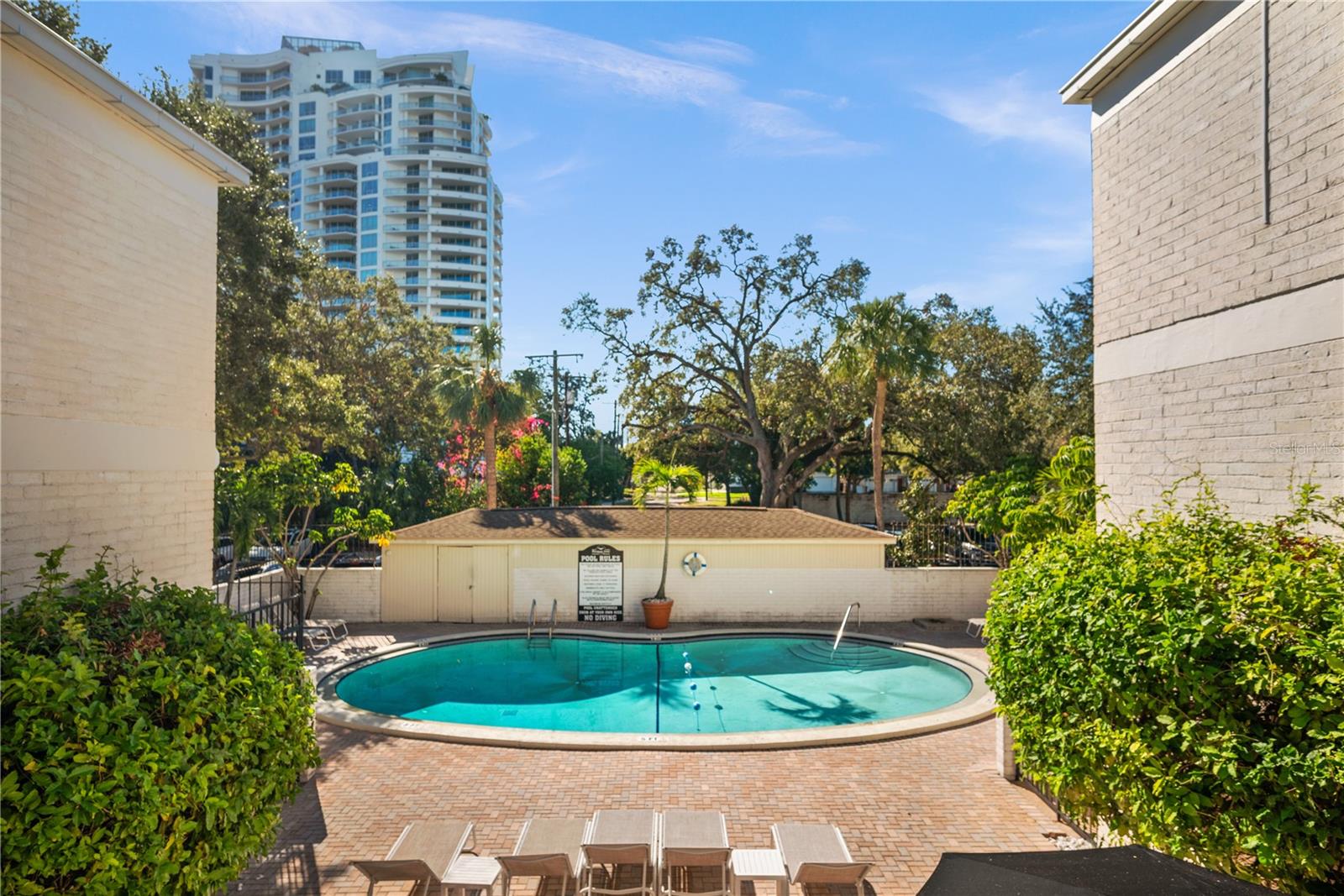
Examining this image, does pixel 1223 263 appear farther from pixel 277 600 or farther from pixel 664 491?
pixel 277 600

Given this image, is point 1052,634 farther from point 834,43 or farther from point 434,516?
point 434,516

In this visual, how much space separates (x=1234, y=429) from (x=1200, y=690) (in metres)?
3.36

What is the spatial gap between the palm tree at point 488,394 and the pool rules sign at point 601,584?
10.2 metres

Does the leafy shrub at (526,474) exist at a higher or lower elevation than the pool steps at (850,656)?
higher

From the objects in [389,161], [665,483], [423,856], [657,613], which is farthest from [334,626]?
[389,161]

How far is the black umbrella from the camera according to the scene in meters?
4.18

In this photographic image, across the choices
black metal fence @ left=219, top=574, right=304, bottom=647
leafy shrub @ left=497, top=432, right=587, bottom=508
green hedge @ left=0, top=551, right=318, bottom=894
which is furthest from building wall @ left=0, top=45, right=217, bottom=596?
leafy shrub @ left=497, top=432, right=587, bottom=508

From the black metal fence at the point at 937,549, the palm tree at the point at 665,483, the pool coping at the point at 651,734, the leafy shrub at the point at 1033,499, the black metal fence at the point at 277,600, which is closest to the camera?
the pool coping at the point at 651,734

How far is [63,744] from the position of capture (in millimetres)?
4340

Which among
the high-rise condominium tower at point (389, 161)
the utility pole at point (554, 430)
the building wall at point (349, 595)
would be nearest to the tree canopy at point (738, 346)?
the utility pole at point (554, 430)

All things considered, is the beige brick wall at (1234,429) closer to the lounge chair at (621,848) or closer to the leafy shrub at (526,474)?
the lounge chair at (621,848)

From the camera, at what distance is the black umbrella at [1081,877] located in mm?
4176

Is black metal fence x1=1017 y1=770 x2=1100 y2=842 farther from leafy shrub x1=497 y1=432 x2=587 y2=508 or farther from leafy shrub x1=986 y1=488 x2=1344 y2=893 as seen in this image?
leafy shrub x1=497 y1=432 x2=587 y2=508

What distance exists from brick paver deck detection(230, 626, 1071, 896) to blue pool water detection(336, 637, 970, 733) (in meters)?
2.90
